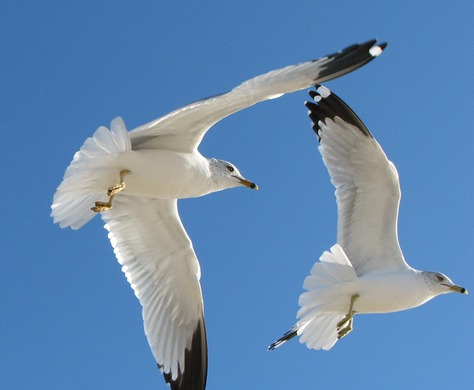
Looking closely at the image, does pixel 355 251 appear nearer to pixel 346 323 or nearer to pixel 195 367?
pixel 346 323

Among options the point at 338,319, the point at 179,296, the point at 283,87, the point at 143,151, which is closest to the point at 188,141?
the point at 143,151

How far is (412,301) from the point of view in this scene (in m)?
7.98

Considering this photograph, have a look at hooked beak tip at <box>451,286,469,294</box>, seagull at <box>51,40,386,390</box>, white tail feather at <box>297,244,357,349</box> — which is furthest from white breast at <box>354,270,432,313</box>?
seagull at <box>51,40,386,390</box>

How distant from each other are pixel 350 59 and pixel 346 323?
2.24 meters

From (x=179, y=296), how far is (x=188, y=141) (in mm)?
1506

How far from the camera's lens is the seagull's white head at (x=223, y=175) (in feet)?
24.2

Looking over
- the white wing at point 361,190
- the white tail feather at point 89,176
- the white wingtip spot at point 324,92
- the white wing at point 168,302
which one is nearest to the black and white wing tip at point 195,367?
the white wing at point 168,302

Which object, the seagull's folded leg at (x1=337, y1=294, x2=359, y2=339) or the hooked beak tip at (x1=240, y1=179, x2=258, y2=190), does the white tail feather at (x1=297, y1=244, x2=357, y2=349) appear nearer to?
the seagull's folded leg at (x1=337, y1=294, x2=359, y2=339)

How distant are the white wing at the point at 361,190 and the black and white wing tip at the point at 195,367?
4.40 feet

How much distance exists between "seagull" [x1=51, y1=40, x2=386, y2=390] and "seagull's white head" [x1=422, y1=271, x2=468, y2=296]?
162 cm

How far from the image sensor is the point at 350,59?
6590mm

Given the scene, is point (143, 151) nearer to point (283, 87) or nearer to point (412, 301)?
point (283, 87)

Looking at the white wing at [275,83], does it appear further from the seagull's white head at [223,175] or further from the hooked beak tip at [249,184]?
the hooked beak tip at [249,184]

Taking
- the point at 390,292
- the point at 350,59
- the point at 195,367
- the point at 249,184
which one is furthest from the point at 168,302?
the point at 350,59
